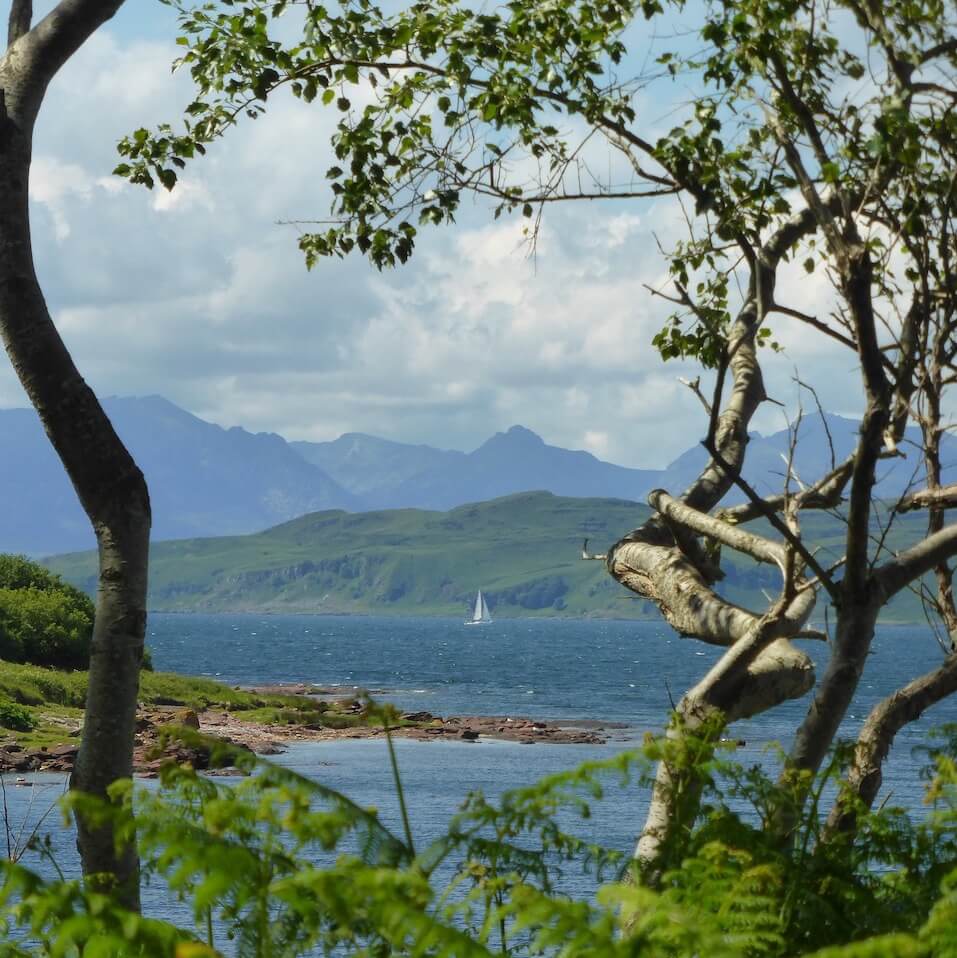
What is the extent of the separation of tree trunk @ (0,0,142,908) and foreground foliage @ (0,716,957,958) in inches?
50.6

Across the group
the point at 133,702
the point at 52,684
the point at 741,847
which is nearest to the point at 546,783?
the point at 741,847

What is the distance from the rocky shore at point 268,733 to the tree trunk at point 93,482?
43068 millimetres

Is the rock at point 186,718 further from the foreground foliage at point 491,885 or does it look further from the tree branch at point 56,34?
the foreground foliage at point 491,885

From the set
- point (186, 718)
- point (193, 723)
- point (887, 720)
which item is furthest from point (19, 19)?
point (186, 718)

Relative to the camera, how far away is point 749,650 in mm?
5086

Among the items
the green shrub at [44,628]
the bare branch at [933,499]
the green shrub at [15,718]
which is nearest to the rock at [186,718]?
the green shrub at [15,718]

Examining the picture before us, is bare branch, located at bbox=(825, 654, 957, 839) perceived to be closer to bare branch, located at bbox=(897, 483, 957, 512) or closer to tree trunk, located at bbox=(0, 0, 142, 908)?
bare branch, located at bbox=(897, 483, 957, 512)

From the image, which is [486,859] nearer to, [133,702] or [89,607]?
[133,702]

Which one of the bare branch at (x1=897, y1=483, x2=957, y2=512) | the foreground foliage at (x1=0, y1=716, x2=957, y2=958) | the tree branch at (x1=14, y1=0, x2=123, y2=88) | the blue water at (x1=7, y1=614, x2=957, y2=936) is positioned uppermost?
the tree branch at (x1=14, y1=0, x2=123, y2=88)

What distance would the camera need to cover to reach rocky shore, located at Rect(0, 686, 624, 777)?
163 ft

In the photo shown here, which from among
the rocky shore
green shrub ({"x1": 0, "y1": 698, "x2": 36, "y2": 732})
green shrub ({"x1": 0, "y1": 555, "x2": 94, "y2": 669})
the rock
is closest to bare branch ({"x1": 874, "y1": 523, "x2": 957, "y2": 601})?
the rocky shore

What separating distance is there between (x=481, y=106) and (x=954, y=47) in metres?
2.33

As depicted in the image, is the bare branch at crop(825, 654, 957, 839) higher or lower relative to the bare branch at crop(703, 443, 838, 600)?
lower

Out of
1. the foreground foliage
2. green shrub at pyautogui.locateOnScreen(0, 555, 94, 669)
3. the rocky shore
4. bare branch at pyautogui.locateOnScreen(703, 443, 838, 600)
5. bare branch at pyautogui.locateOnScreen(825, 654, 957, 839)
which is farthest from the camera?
green shrub at pyautogui.locateOnScreen(0, 555, 94, 669)
